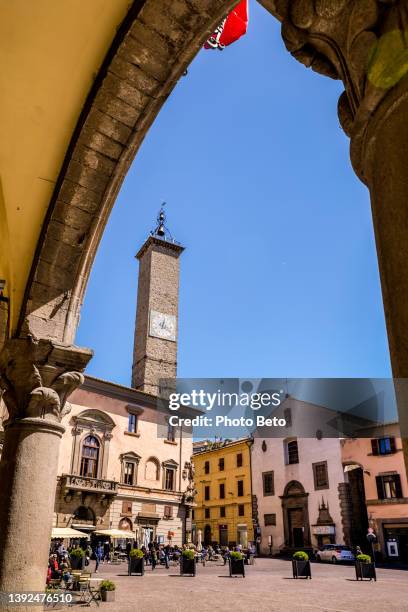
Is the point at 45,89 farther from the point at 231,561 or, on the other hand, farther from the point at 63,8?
the point at 231,561

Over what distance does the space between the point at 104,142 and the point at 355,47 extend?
2725 millimetres

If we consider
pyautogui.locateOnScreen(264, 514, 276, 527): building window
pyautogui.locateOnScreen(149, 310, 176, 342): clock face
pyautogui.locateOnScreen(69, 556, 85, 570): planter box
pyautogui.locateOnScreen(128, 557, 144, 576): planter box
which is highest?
pyautogui.locateOnScreen(149, 310, 176, 342): clock face

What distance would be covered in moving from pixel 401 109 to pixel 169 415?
33004 millimetres

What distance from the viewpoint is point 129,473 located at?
29594mm

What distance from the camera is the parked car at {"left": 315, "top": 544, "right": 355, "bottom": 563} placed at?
2612 centimetres

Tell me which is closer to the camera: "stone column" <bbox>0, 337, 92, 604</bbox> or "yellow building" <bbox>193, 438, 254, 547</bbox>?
"stone column" <bbox>0, 337, 92, 604</bbox>

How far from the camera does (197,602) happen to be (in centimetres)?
1135

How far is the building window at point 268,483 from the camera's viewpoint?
120 ft

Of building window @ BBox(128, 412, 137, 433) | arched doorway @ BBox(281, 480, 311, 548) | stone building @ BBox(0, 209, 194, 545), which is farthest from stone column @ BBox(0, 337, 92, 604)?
arched doorway @ BBox(281, 480, 311, 548)

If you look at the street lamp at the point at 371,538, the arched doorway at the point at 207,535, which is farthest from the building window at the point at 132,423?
the arched doorway at the point at 207,535

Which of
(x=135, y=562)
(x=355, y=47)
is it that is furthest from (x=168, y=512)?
(x=355, y=47)

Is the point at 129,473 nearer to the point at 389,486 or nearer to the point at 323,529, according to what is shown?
the point at 323,529

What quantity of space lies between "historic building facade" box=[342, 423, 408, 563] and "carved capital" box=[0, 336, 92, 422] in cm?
2527

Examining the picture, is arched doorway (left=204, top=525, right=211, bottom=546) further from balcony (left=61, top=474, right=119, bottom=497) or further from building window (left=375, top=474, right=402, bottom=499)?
building window (left=375, top=474, right=402, bottom=499)
